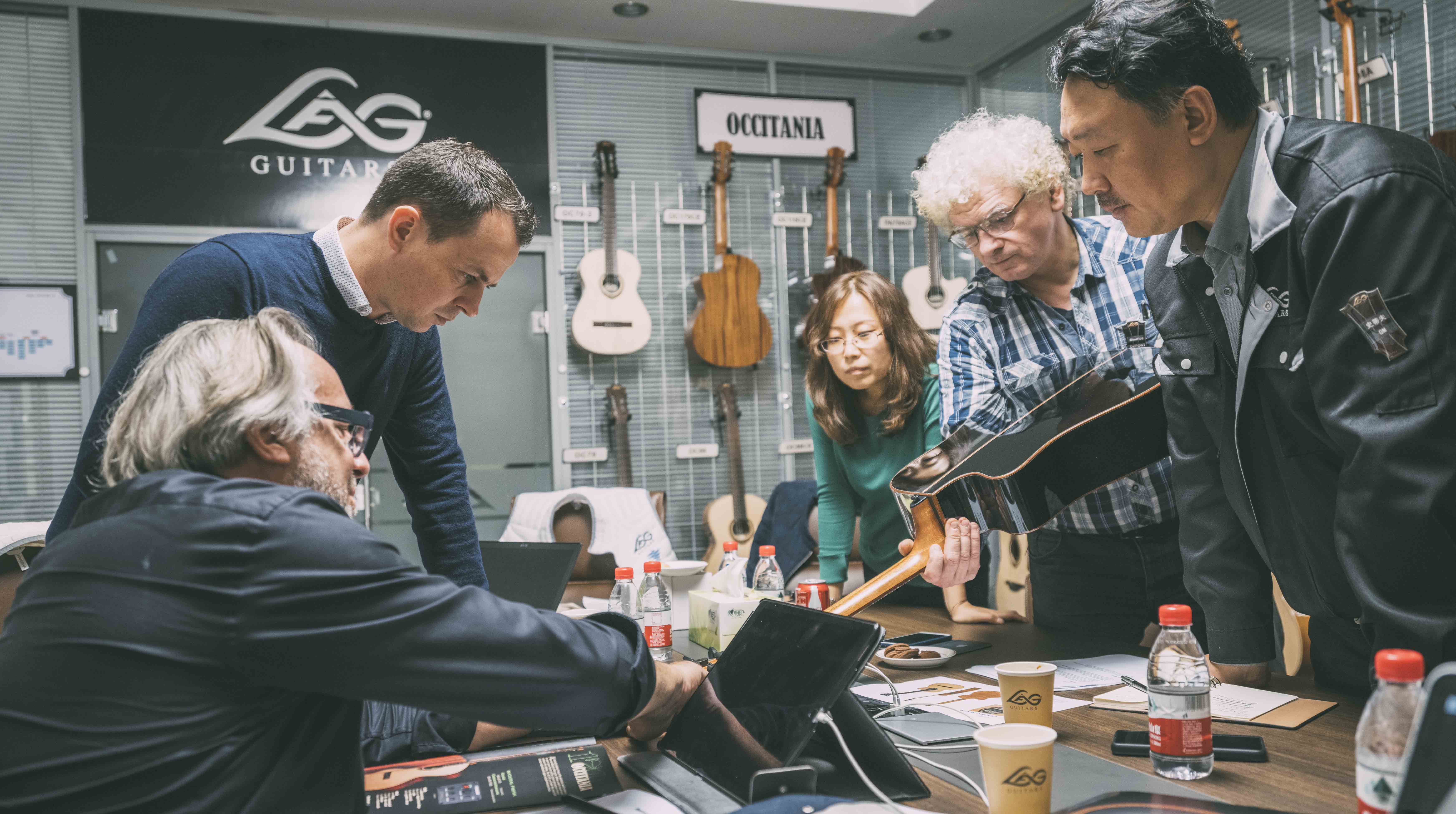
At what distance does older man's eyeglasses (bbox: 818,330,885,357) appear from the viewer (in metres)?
2.43

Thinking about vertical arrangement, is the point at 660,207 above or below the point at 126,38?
below

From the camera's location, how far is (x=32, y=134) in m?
4.11

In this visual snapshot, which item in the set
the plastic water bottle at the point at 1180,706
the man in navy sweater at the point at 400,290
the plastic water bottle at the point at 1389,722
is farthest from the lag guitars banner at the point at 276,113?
the plastic water bottle at the point at 1389,722

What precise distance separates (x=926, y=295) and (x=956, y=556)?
3.44m

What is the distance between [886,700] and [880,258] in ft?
12.9

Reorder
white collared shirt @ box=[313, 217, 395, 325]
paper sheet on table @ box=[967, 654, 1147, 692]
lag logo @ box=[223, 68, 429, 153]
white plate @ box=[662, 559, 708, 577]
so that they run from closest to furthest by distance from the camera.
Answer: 1. paper sheet on table @ box=[967, 654, 1147, 692]
2. white collared shirt @ box=[313, 217, 395, 325]
3. white plate @ box=[662, 559, 708, 577]
4. lag logo @ box=[223, 68, 429, 153]

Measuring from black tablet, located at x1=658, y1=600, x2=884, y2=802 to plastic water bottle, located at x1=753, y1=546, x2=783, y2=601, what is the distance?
65 centimetres

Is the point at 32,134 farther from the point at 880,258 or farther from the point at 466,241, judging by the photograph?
the point at 880,258

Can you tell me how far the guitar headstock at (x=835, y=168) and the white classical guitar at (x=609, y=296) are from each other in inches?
42.4

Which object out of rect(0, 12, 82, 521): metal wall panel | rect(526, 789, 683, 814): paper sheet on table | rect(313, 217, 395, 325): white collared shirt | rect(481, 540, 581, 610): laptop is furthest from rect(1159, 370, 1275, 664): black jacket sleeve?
rect(0, 12, 82, 521): metal wall panel

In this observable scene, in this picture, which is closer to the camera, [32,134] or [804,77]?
[32,134]

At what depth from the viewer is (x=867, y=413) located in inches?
99.0

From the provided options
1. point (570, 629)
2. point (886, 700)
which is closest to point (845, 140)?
point (886, 700)

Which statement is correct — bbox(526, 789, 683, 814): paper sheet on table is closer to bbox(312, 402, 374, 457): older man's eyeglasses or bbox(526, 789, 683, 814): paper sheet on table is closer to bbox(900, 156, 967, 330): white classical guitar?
bbox(312, 402, 374, 457): older man's eyeglasses
